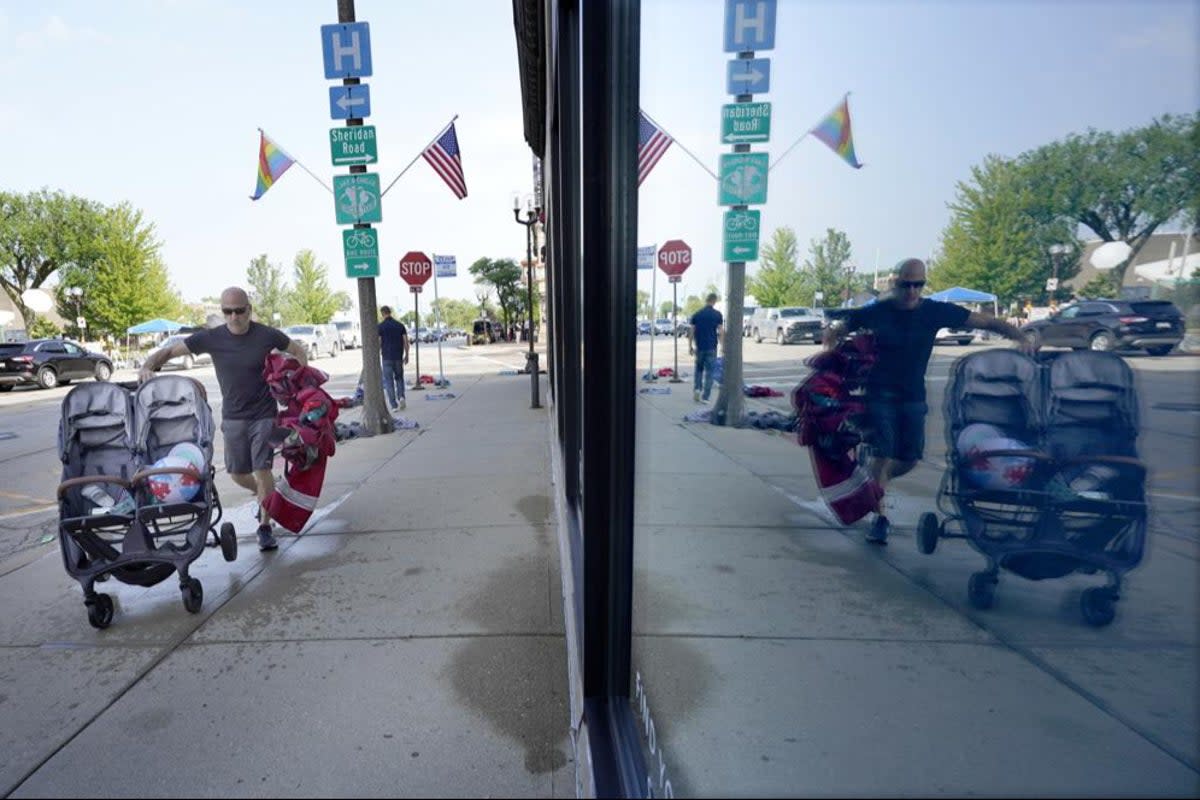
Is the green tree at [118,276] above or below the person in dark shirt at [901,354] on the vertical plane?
above

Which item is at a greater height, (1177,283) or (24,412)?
(1177,283)

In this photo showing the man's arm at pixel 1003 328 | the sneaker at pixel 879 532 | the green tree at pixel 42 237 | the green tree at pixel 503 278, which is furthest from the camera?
the green tree at pixel 503 278

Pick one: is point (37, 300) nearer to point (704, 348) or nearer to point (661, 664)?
point (704, 348)

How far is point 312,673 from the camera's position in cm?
284

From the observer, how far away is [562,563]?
3.91 metres

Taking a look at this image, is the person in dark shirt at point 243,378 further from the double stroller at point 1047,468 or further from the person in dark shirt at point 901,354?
the double stroller at point 1047,468

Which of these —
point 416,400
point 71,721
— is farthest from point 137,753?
point 416,400

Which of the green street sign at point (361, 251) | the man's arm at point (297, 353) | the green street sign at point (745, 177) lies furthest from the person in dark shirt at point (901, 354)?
the green street sign at point (361, 251)

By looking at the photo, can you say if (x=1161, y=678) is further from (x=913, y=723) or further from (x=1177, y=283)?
(x=913, y=723)

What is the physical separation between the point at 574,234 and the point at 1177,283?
3.80 meters

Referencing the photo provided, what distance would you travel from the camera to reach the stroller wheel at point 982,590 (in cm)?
111

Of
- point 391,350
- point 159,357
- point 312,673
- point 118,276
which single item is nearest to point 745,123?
point 312,673

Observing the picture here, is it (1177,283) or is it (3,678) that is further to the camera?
(3,678)

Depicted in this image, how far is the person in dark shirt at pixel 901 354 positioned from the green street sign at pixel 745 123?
51 centimetres
